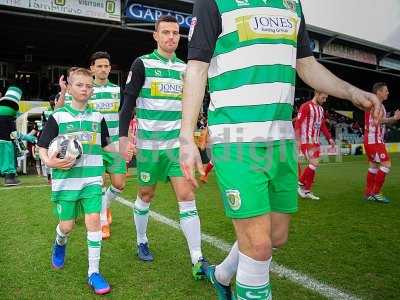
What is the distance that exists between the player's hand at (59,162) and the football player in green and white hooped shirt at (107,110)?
54.2 inches

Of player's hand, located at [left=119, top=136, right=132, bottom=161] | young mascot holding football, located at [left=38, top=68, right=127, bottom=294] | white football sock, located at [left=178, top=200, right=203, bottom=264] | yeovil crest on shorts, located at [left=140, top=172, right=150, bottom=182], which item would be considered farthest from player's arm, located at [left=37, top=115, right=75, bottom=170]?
white football sock, located at [left=178, top=200, right=203, bottom=264]

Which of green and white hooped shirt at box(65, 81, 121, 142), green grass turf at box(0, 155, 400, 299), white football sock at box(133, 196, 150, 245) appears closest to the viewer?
green grass turf at box(0, 155, 400, 299)

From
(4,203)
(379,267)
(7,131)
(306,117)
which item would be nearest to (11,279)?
(379,267)

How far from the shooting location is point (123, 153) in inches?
142

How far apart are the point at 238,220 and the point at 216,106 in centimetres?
58

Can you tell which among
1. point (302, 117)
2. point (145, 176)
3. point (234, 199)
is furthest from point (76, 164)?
point (302, 117)

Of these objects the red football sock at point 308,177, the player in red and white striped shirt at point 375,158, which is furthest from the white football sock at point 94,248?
the player in red and white striped shirt at point 375,158

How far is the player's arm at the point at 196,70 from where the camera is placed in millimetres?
1938

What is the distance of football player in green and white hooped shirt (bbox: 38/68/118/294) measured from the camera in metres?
3.41

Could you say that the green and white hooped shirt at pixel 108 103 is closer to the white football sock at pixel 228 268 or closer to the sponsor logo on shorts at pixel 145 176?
the sponsor logo on shorts at pixel 145 176

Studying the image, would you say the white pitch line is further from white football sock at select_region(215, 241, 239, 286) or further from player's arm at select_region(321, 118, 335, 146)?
player's arm at select_region(321, 118, 335, 146)

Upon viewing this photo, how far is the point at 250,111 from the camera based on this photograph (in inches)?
82.5

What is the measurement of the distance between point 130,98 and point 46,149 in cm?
81

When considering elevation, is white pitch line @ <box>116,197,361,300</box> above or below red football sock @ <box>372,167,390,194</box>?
below
